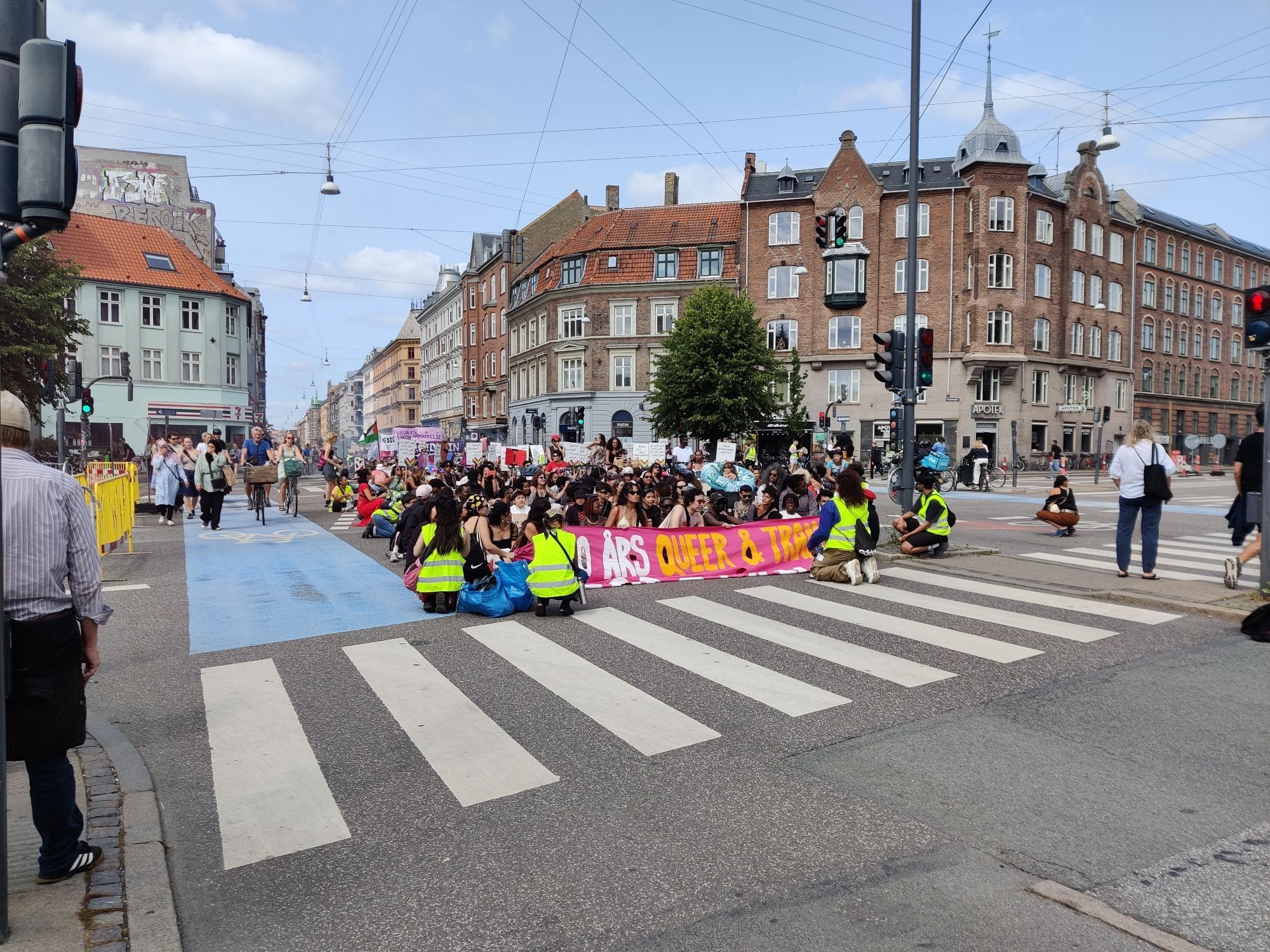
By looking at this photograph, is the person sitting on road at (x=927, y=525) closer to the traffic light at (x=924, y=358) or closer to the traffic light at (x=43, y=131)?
the traffic light at (x=924, y=358)

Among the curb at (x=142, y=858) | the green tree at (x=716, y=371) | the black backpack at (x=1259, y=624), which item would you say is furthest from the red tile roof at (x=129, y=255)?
the black backpack at (x=1259, y=624)

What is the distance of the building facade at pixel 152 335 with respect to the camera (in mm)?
46781

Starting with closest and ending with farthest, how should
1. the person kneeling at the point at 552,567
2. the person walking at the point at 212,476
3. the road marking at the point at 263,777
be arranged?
1. the road marking at the point at 263,777
2. the person kneeling at the point at 552,567
3. the person walking at the point at 212,476

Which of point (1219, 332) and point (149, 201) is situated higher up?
point (149, 201)

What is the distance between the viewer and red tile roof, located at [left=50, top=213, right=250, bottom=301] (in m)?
46.7

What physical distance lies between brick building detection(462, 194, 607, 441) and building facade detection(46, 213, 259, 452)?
58.0ft

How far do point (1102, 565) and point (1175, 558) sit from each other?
1.91 meters

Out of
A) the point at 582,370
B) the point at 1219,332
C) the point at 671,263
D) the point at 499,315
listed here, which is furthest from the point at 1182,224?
the point at 499,315

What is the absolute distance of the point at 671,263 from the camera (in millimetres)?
51625

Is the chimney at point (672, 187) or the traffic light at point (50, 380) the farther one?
the chimney at point (672, 187)

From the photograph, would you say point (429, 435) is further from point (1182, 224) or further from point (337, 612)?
point (1182, 224)

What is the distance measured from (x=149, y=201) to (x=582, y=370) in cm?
2981

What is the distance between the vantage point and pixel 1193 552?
14.0m

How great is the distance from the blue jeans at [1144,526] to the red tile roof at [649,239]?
40881 millimetres
